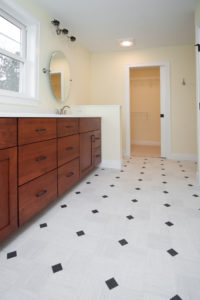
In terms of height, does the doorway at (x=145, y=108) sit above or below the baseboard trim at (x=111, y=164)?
above

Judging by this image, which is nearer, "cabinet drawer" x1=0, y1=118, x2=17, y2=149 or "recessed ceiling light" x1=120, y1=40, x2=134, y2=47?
"cabinet drawer" x1=0, y1=118, x2=17, y2=149

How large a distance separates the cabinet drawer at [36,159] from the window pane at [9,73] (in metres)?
Answer: 0.93

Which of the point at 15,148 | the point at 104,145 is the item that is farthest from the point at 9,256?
the point at 104,145

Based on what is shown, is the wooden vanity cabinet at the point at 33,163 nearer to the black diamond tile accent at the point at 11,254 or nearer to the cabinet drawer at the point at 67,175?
the cabinet drawer at the point at 67,175

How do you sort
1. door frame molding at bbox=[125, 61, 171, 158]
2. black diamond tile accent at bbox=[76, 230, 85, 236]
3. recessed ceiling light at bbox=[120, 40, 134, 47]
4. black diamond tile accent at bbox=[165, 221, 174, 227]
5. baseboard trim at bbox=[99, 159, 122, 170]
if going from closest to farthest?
black diamond tile accent at bbox=[76, 230, 85, 236]
black diamond tile accent at bbox=[165, 221, 174, 227]
baseboard trim at bbox=[99, 159, 122, 170]
recessed ceiling light at bbox=[120, 40, 134, 47]
door frame molding at bbox=[125, 61, 171, 158]

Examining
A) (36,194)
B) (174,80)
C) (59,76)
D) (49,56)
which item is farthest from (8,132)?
(174,80)

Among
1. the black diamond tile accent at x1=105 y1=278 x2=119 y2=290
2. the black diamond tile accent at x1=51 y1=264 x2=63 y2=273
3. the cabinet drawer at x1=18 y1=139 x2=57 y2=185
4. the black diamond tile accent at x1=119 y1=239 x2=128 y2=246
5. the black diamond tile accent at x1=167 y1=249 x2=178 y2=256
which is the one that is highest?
the cabinet drawer at x1=18 y1=139 x2=57 y2=185

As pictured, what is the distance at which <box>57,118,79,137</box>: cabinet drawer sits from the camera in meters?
1.96

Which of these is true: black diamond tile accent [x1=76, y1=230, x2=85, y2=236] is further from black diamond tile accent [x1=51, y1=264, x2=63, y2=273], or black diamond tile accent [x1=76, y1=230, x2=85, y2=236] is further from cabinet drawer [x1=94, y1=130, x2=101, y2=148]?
cabinet drawer [x1=94, y1=130, x2=101, y2=148]

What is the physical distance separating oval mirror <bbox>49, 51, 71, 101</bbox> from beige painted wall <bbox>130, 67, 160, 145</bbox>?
3.32 meters

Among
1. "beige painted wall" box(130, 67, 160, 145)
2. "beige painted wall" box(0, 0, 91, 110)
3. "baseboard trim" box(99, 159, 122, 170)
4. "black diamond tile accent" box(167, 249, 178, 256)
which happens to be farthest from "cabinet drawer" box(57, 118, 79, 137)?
"beige painted wall" box(130, 67, 160, 145)

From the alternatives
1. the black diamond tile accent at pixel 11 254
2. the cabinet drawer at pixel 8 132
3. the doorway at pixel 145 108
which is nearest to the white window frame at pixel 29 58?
the cabinet drawer at pixel 8 132

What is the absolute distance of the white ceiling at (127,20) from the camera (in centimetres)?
251

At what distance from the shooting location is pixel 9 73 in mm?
2166
